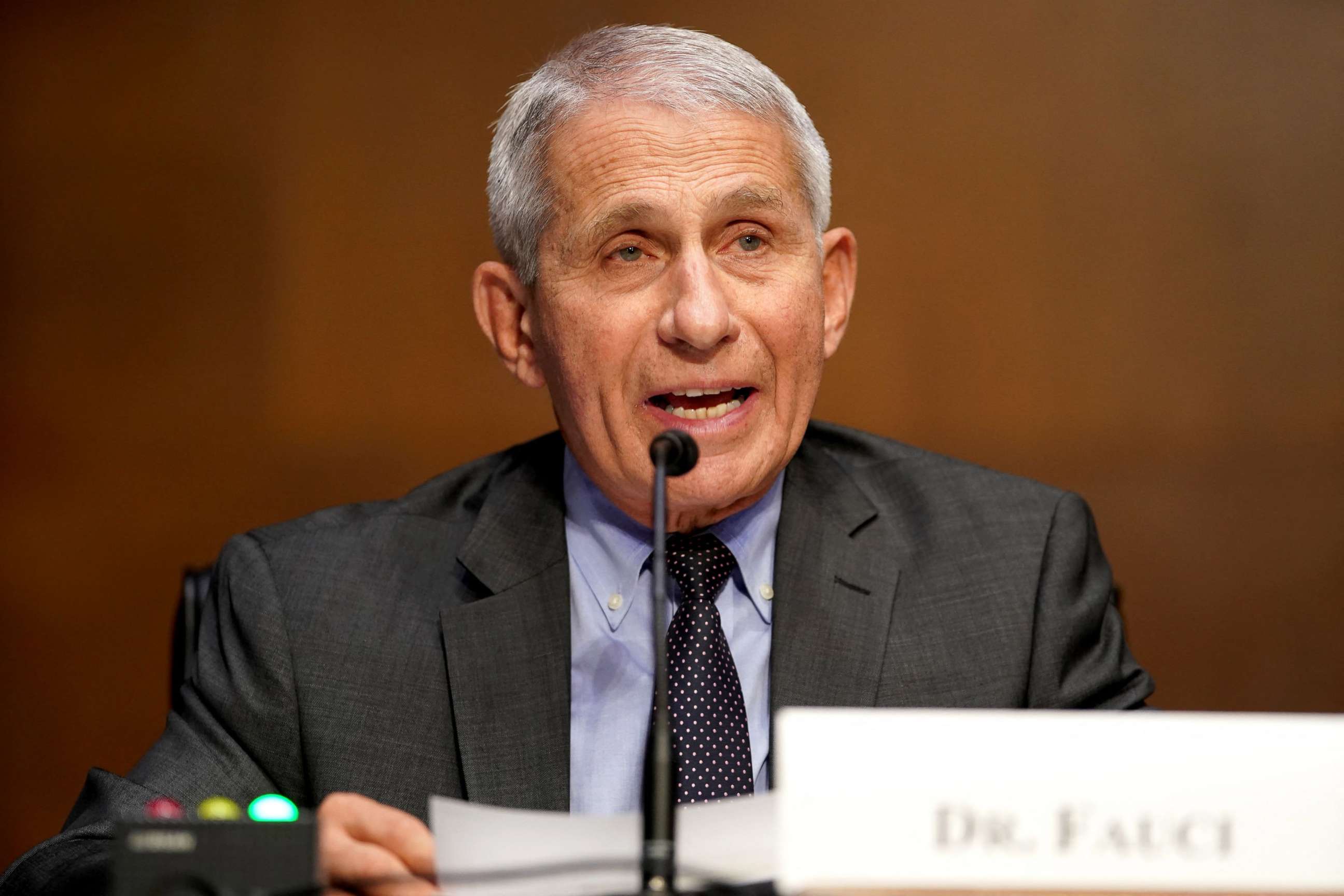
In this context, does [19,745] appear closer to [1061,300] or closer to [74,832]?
[74,832]

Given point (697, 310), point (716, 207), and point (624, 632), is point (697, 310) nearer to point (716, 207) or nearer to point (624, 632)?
point (716, 207)

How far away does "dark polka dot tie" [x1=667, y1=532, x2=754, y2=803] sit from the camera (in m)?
1.56

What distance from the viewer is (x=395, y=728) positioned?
168 centimetres

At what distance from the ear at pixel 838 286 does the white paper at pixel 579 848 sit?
1.05m

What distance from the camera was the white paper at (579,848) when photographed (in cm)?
96

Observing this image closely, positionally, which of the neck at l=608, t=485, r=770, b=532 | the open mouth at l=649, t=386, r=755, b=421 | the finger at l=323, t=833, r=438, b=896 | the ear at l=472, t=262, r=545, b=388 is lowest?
the finger at l=323, t=833, r=438, b=896

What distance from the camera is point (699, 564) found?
1739 mm

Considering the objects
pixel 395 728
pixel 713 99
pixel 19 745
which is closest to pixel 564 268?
pixel 713 99

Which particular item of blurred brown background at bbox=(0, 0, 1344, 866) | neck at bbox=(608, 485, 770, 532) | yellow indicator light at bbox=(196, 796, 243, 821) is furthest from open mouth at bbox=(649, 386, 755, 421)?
blurred brown background at bbox=(0, 0, 1344, 866)

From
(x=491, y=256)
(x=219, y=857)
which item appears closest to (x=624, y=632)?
(x=219, y=857)

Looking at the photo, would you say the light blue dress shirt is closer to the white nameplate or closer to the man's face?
the man's face

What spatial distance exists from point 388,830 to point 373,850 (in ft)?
0.06

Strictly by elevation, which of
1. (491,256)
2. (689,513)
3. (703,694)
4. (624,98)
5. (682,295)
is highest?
(491,256)

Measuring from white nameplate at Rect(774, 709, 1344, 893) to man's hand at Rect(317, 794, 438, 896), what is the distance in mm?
332
